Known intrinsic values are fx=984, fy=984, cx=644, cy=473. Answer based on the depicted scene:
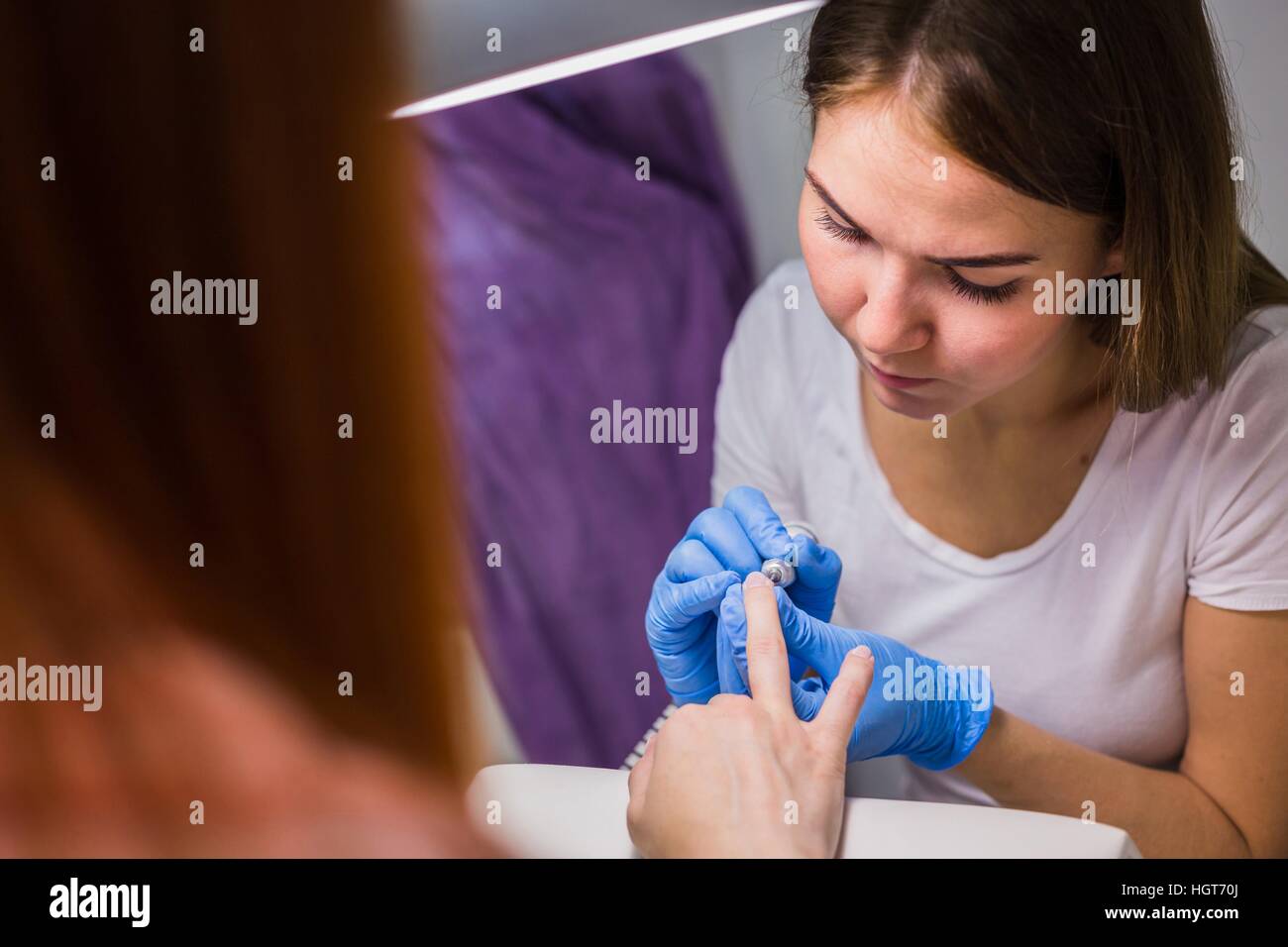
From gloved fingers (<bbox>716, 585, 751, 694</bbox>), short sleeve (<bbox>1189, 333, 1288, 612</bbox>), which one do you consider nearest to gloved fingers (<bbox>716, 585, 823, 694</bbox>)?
gloved fingers (<bbox>716, 585, 751, 694</bbox>)

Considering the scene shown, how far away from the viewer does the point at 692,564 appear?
0.85 m

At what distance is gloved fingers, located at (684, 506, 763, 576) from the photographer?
84cm

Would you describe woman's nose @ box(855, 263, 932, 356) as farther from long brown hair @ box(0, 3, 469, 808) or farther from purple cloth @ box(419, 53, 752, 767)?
long brown hair @ box(0, 3, 469, 808)

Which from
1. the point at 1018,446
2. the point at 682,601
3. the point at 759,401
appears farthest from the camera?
the point at 759,401

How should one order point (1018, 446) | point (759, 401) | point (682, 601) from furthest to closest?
point (759, 401)
point (1018, 446)
point (682, 601)

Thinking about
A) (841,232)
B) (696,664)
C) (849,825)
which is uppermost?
(841,232)

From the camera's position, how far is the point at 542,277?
1067mm

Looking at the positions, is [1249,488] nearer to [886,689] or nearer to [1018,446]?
[1018,446]

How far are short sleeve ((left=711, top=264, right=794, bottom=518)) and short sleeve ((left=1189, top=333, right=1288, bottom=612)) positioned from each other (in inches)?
15.3

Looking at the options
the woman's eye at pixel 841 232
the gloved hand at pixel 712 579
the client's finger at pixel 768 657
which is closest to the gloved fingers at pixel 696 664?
the gloved hand at pixel 712 579

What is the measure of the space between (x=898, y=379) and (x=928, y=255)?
13 centimetres

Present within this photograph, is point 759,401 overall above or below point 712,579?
above

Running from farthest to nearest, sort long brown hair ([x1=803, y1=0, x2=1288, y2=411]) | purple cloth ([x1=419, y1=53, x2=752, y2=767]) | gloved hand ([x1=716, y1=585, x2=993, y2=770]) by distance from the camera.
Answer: purple cloth ([x1=419, y1=53, x2=752, y2=767])
gloved hand ([x1=716, y1=585, x2=993, y2=770])
long brown hair ([x1=803, y1=0, x2=1288, y2=411])

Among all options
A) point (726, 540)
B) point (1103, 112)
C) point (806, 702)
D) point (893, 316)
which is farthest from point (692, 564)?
point (1103, 112)
